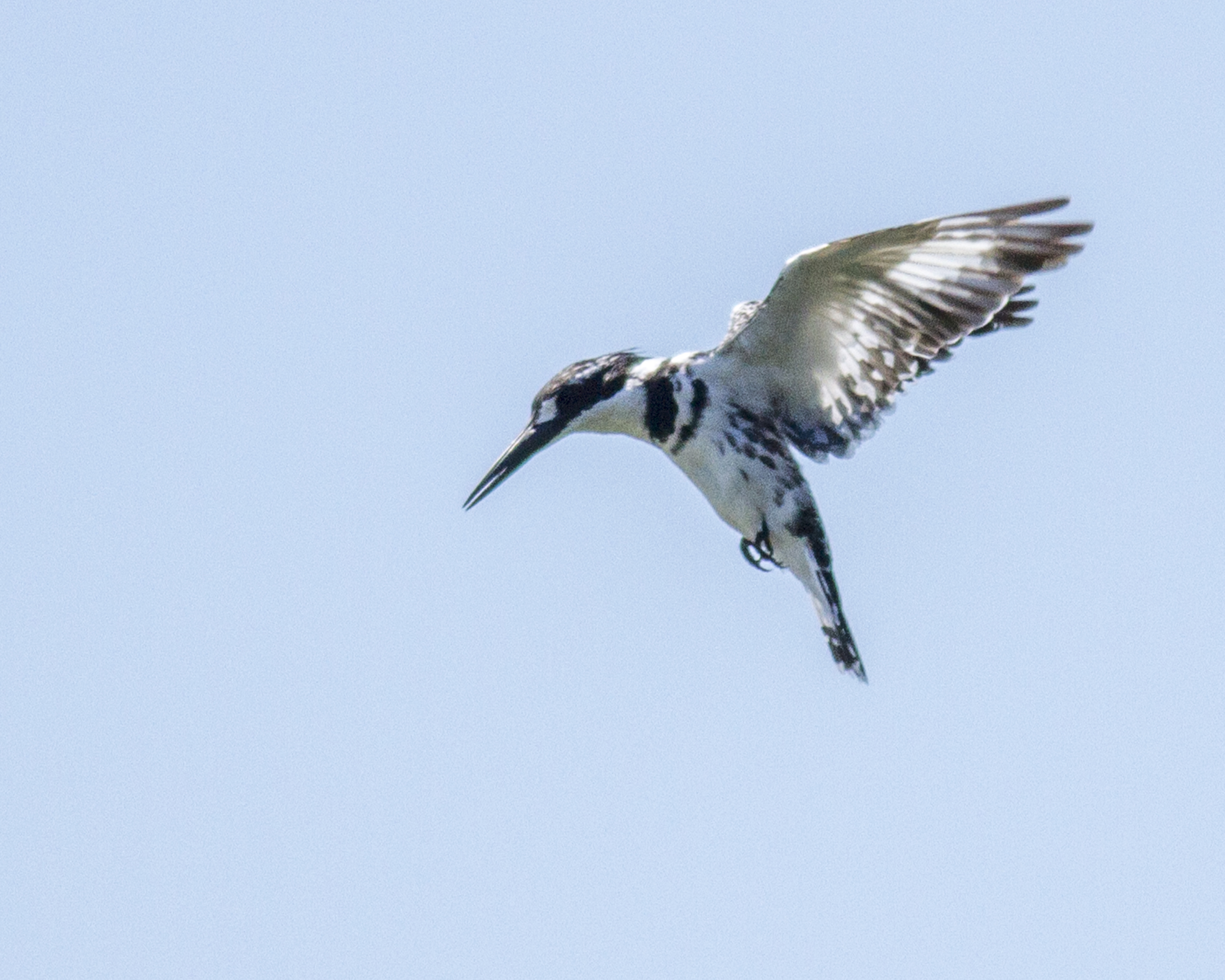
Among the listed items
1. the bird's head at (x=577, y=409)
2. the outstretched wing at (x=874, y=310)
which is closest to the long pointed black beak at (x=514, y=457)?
the bird's head at (x=577, y=409)

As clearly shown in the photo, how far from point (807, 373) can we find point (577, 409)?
90 cm

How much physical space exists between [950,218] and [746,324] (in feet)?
2.75

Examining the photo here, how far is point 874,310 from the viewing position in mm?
7582

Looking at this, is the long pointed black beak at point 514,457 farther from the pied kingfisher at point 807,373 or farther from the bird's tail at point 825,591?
the bird's tail at point 825,591

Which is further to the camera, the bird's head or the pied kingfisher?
the bird's head

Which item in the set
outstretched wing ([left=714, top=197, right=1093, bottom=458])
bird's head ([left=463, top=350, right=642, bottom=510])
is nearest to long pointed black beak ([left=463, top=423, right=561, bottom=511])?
bird's head ([left=463, top=350, right=642, bottom=510])

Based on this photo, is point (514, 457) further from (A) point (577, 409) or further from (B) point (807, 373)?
(B) point (807, 373)

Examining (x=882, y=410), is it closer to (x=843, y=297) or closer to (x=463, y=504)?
(x=843, y=297)

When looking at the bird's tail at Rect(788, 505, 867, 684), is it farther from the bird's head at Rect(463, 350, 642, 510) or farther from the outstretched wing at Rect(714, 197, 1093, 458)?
the bird's head at Rect(463, 350, 642, 510)

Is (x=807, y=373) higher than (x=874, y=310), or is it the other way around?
(x=874, y=310)

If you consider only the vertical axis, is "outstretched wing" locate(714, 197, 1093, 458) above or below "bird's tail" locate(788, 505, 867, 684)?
above

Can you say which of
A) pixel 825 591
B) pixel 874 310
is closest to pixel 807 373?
pixel 874 310

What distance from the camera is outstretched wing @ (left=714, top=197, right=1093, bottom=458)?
285 inches

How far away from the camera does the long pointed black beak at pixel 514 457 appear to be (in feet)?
27.1
